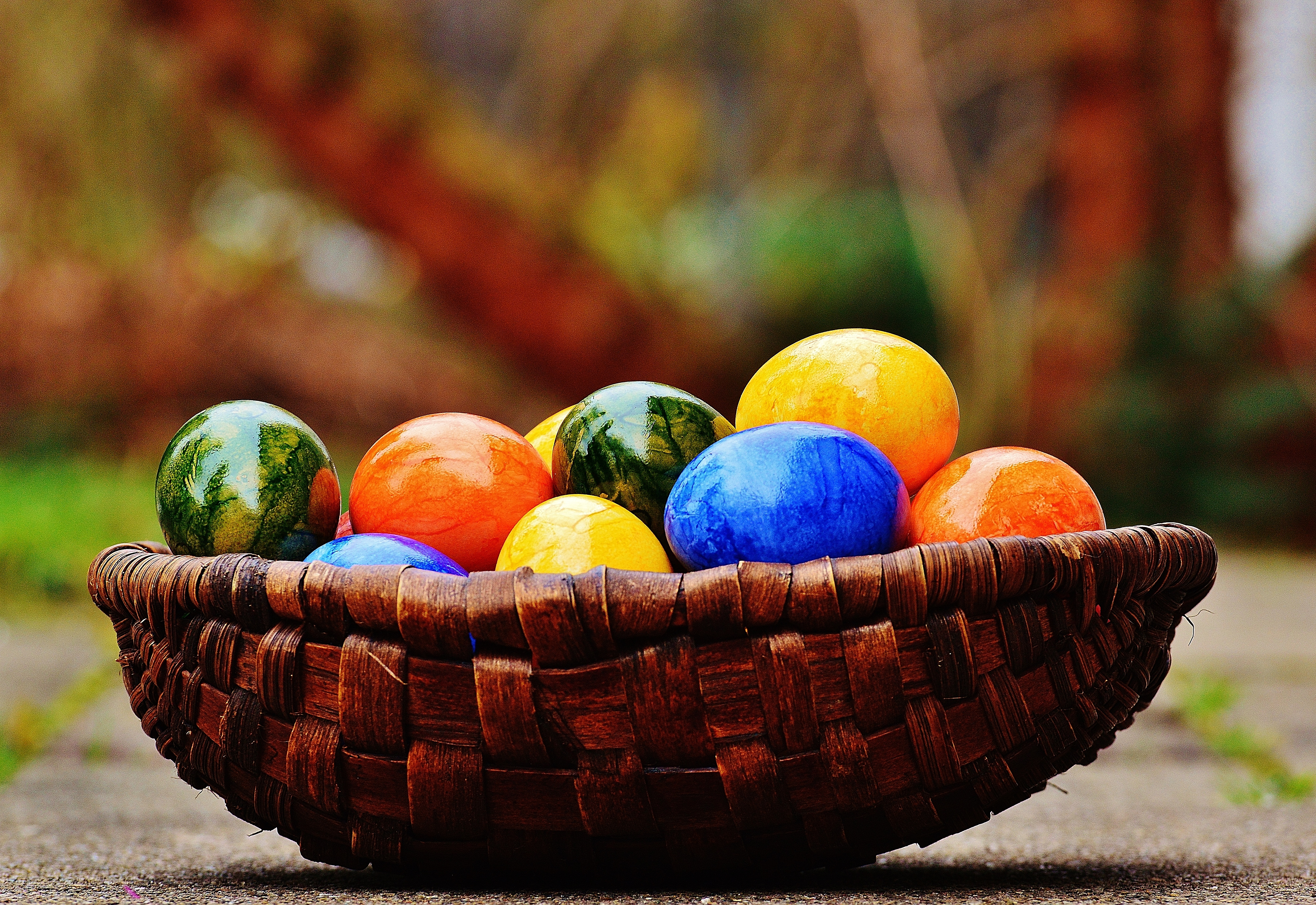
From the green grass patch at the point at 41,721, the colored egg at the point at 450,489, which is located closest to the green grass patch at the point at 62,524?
the green grass patch at the point at 41,721

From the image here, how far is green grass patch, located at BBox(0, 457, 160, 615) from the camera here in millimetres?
3451

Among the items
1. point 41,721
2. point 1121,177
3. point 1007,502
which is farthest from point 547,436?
point 1121,177

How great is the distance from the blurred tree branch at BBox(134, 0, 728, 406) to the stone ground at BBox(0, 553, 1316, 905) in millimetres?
3248

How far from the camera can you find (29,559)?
11.6ft

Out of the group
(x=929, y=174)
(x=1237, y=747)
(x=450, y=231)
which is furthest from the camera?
(x=450, y=231)

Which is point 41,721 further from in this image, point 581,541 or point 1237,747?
point 1237,747

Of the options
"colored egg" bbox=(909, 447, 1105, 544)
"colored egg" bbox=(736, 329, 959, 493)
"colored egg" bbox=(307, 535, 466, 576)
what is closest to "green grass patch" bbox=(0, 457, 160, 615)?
"colored egg" bbox=(307, 535, 466, 576)

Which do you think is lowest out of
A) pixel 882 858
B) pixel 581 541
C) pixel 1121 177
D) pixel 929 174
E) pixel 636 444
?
pixel 882 858

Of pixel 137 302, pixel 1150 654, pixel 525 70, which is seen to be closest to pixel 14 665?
pixel 1150 654

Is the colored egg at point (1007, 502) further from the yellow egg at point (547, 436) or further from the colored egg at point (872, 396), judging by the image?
the yellow egg at point (547, 436)

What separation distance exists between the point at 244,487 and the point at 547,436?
403mm

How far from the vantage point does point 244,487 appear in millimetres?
1177

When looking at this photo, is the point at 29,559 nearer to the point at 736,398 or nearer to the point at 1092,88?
the point at 736,398

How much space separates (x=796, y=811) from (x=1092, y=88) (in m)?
4.70
